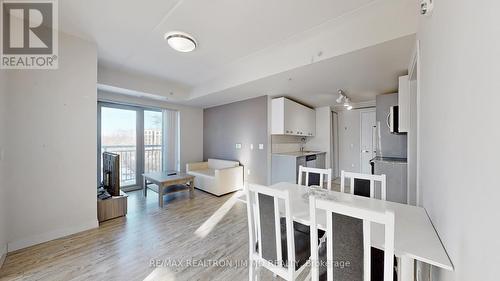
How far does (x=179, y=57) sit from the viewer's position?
302cm

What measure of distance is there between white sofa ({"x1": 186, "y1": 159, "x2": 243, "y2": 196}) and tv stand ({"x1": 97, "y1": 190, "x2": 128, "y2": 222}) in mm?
1641

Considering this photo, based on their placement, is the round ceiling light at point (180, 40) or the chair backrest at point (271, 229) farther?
the round ceiling light at point (180, 40)

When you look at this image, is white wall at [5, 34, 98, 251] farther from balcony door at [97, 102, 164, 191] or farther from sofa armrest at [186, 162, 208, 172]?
sofa armrest at [186, 162, 208, 172]

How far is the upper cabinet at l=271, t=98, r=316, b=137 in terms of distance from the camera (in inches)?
164

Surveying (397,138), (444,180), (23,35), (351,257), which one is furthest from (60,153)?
(397,138)

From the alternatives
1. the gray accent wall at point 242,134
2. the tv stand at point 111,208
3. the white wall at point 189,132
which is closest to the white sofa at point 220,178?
the gray accent wall at point 242,134

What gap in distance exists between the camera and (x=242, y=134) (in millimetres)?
4789

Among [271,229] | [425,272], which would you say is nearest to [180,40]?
[271,229]

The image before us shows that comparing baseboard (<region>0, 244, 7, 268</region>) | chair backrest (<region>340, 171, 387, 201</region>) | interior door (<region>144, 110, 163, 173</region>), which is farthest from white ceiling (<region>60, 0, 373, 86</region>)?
baseboard (<region>0, 244, 7, 268</region>)

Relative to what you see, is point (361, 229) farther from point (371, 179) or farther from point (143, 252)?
point (143, 252)

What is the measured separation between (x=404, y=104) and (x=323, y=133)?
279 centimetres

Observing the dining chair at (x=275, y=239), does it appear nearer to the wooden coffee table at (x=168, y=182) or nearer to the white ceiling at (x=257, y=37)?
the white ceiling at (x=257, y=37)

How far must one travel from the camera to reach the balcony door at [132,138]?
4141 millimetres

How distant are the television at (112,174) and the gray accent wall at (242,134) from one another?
2.61 meters
